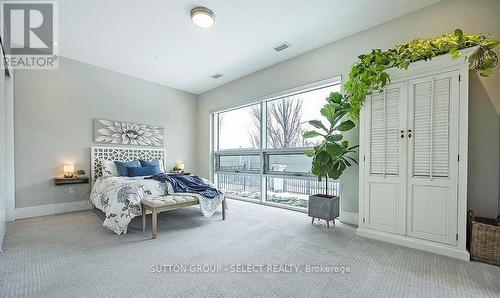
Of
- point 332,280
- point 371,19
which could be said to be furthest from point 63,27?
point 332,280

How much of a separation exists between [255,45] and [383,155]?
271 cm

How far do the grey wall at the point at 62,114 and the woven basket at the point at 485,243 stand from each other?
6.02m

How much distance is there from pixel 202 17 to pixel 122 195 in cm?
266

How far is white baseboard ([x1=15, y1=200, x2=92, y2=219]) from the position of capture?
3902 mm

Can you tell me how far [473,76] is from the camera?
2.65 m

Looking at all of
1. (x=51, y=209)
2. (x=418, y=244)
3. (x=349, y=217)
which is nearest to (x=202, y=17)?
(x=349, y=217)

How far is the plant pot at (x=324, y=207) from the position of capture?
341 cm

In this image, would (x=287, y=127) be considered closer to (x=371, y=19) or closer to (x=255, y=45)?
(x=255, y=45)

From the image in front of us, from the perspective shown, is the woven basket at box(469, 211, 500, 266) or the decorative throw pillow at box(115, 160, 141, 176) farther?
the decorative throw pillow at box(115, 160, 141, 176)

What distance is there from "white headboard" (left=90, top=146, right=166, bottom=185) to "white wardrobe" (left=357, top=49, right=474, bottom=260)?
468cm

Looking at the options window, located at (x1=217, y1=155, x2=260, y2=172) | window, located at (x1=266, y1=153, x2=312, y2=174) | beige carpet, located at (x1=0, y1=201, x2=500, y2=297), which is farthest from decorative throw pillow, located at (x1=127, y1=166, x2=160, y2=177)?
window, located at (x1=266, y1=153, x2=312, y2=174)

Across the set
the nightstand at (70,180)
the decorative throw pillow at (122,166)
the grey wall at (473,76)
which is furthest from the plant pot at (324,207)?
the nightstand at (70,180)

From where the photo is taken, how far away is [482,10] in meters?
2.62

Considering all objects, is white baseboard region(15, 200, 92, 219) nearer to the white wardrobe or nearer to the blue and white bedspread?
the blue and white bedspread
